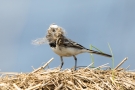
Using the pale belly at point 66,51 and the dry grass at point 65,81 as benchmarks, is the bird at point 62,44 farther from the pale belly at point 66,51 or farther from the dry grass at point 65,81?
the dry grass at point 65,81

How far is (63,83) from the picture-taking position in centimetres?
729

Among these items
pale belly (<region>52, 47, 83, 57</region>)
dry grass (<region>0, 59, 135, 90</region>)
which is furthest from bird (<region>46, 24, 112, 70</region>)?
dry grass (<region>0, 59, 135, 90</region>)

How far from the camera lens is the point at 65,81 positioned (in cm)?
732

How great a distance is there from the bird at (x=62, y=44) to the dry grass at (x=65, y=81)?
91cm

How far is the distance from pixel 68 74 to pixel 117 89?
0.77 metres

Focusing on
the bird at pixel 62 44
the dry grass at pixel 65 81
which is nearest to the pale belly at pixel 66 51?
the bird at pixel 62 44

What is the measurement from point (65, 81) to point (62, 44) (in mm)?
1867

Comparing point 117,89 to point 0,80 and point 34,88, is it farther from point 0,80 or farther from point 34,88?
point 0,80

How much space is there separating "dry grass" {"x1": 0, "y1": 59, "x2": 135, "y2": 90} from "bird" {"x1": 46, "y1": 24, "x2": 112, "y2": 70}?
2.98 ft

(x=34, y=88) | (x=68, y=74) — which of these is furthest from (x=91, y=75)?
(x=34, y=88)

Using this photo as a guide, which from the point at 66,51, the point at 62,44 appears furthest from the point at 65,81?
the point at 66,51

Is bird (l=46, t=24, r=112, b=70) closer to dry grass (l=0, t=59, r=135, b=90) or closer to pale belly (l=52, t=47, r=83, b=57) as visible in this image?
pale belly (l=52, t=47, r=83, b=57)

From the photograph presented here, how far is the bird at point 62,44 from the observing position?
8.70m

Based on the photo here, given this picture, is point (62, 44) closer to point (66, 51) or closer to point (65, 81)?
point (66, 51)
